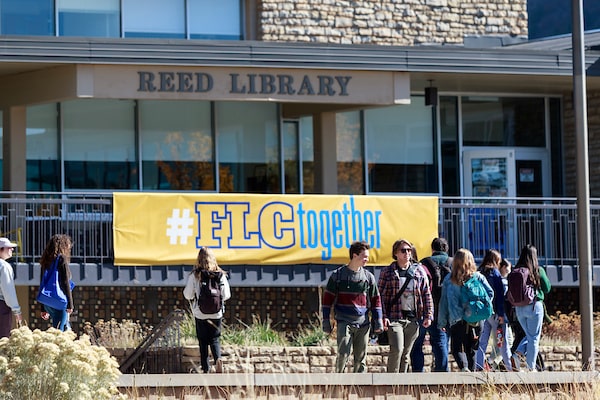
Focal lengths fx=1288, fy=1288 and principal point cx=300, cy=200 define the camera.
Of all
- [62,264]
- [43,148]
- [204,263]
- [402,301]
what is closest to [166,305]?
[43,148]

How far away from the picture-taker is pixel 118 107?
70.4ft

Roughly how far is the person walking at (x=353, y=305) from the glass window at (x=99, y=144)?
8.33m

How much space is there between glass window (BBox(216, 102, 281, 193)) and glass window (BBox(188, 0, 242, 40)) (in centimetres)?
119

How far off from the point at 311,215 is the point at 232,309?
254 centimetres

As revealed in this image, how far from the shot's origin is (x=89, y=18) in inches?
836

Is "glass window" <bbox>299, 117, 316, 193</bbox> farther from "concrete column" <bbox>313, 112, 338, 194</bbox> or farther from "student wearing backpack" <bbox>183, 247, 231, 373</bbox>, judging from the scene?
"student wearing backpack" <bbox>183, 247, 231, 373</bbox>

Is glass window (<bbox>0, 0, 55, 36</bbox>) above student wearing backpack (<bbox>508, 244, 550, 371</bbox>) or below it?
above

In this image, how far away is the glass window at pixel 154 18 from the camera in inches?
841

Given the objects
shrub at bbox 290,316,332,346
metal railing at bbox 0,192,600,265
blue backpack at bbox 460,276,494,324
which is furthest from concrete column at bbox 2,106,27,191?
blue backpack at bbox 460,276,494,324

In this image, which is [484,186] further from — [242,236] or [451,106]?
[242,236]

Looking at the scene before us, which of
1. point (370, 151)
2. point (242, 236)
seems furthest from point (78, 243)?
point (370, 151)

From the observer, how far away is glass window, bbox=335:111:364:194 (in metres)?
22.7

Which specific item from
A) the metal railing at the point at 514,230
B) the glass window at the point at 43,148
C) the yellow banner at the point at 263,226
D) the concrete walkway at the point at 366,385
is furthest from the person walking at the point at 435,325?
the glass window at the point at 43,148

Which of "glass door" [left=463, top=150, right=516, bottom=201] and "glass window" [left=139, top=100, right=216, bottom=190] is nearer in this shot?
"glass window" [left=139, top=100, right=216, bottom=190]
